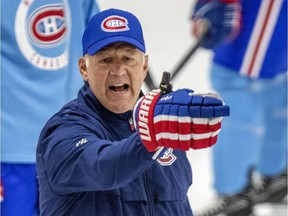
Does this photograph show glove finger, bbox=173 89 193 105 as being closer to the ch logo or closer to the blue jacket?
the blue jacket

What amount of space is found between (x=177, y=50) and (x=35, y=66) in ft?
1.92

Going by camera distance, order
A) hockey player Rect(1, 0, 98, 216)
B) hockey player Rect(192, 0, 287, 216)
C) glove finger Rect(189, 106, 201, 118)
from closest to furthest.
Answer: glove finger Rect(189, 106, 201, 118) < hockey player Rect(1, 0, 98, 216) < hockey player Rect(192, 0, 287, 216)

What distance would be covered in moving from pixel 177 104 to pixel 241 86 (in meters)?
1.45

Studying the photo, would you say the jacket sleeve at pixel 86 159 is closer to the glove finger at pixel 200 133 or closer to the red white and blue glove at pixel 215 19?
the glove finger at pixel 200 133

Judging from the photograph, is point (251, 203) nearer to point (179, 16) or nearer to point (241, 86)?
point (241, 86)

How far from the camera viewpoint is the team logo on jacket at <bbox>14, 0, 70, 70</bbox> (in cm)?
171

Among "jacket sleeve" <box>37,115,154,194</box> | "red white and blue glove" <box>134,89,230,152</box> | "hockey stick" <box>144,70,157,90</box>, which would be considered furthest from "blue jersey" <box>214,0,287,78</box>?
"red white and blue glove" <box>134,89,230,152</box>

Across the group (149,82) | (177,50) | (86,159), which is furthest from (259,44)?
(86,159)

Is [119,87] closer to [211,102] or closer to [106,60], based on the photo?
[106,60]

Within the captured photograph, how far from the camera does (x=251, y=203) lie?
246 cm

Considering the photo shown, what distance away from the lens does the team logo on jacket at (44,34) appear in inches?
67.5

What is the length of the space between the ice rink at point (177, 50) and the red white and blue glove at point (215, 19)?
25 millimetres

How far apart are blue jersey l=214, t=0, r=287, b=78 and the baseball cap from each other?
1.13 meters

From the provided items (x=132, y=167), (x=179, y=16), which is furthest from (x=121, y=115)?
(x=179, y=16)
